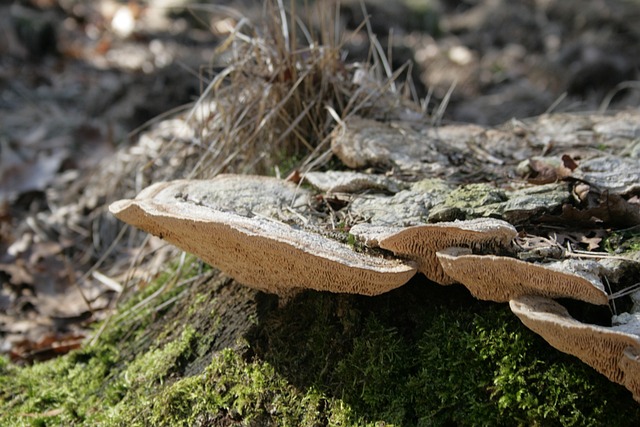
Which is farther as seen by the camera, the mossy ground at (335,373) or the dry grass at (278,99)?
the dry grass at (278,99)

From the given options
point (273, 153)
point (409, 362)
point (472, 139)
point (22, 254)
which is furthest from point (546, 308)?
point (22, 254)

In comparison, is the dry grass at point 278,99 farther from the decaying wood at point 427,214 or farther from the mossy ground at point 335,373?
the mossy ground at point 335,373

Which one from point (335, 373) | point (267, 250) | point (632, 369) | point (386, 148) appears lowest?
point (335, 373)

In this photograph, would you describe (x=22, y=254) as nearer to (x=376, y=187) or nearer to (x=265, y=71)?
(x=265, y=71)

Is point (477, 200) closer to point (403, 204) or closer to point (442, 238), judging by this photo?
point (403, 204)

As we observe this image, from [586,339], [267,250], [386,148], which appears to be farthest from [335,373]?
[386,148]

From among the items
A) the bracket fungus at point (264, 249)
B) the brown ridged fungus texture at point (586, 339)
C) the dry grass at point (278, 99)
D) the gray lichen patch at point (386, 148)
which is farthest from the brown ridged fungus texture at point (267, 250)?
the dry grass at point (278, 99)
